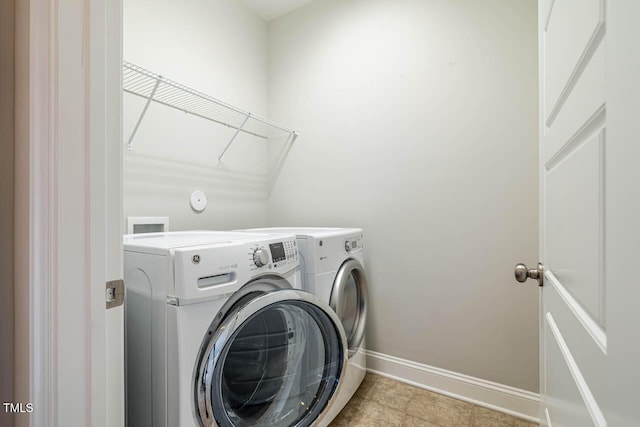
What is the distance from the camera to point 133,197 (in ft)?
4.87

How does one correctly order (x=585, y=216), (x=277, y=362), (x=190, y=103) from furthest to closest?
(x=190, y=103) → (x=277, y=362) → (x=585, y=216)

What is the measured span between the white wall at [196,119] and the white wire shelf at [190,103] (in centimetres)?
5

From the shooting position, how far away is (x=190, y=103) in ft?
5.54

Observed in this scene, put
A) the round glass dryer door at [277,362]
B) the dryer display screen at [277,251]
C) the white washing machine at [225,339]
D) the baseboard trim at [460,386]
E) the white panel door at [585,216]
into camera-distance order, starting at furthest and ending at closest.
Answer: the baseboard trim at [460,386] → the dryer display screen at [277,251] → the round glass dryer door at [277,362] → the white washing machine at [225,339] → the white panel door at [585,216]

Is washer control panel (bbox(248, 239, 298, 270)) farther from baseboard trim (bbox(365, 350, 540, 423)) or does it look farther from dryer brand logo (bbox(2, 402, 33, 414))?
baseboard trim (bbox(365, 350, 540, 423))

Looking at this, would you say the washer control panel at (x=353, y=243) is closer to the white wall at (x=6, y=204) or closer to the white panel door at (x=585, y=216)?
the white panel door at (x=585, y=216)

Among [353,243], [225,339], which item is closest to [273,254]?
[225,339]

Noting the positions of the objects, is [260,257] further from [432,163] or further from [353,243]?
[432,163]

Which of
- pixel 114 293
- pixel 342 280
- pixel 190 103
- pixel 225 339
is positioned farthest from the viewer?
pixel 190 103

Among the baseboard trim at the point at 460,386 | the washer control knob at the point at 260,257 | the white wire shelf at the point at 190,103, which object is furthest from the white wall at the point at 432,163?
the washer control knob at the point at 260,257

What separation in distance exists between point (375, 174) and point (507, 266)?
33.7 inches

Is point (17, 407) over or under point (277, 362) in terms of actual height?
over

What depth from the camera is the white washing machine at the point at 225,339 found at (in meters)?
0.81

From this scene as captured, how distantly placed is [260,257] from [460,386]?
1.35 meters
